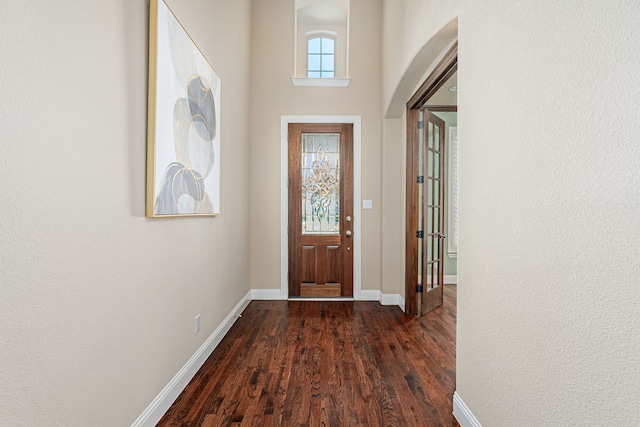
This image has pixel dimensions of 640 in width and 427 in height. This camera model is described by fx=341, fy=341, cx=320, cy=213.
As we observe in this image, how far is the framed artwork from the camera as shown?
1635 millimetres

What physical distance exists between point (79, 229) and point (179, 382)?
4.14 feet

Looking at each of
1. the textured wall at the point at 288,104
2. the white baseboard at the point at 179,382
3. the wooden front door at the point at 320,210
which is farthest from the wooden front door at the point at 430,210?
the white baseboard at the point at 179,382

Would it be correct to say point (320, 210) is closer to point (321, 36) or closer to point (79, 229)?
point (321, 36)

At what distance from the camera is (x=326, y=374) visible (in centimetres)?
230

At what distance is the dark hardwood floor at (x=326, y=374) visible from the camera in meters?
1.84

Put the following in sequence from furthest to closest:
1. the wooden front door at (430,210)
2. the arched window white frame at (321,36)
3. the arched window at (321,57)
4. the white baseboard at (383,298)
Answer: the arched window at (321,57)
the arched window white frame at (321,36)
the white baseboard at (383,298)
the wooden front door at (430,210)

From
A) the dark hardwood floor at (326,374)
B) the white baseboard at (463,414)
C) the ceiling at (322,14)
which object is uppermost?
the ceiling at (322,14)

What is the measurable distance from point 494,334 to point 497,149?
0.79 meters

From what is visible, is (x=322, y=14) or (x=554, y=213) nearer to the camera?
(x=554, y=213)

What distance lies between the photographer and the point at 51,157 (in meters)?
1.08

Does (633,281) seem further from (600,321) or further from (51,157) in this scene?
(51,157)

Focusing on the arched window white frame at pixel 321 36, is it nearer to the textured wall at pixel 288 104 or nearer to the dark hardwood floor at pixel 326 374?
the textured wall at pixel 288 104

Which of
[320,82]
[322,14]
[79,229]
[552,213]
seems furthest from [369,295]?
[322,14]

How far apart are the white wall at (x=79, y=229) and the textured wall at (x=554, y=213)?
5.19 feet
